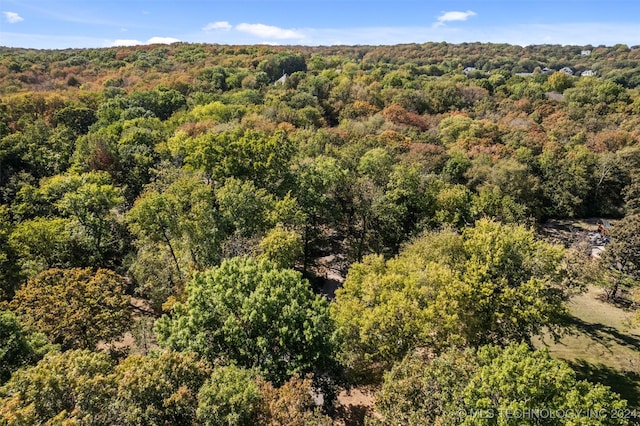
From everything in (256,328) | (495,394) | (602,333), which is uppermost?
(495,394)

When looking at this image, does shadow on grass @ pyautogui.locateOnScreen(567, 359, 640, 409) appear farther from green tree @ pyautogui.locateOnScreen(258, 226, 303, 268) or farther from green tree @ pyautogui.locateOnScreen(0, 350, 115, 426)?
green tree @ pyautogui.locateOnScreen(0, 350, 115, 426)

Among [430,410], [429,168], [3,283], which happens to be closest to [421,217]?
[429,168]

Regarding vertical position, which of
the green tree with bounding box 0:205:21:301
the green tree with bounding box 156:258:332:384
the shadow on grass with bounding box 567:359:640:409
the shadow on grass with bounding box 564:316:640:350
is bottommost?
the shadow on grass with bounding box 567:359:640:409

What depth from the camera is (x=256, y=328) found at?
68.8 feet

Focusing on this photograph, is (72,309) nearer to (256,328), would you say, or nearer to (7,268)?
(256,328)

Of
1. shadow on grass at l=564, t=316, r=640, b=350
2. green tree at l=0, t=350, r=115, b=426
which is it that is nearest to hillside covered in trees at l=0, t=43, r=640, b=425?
green tree at l=0, t=350, r=115, b=426

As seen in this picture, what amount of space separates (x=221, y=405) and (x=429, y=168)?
46.8m

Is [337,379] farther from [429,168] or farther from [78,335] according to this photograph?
[429,168]

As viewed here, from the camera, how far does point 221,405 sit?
15.0m

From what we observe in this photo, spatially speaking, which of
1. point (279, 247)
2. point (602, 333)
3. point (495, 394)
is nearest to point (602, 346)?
point (602, 333)

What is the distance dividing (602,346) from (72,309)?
1544 inches

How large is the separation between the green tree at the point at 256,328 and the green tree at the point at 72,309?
460 cm

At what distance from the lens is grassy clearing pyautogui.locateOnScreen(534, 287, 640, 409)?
90.7ft

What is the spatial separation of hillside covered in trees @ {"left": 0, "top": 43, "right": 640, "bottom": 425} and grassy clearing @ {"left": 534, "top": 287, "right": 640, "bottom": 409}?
1.56 metres
